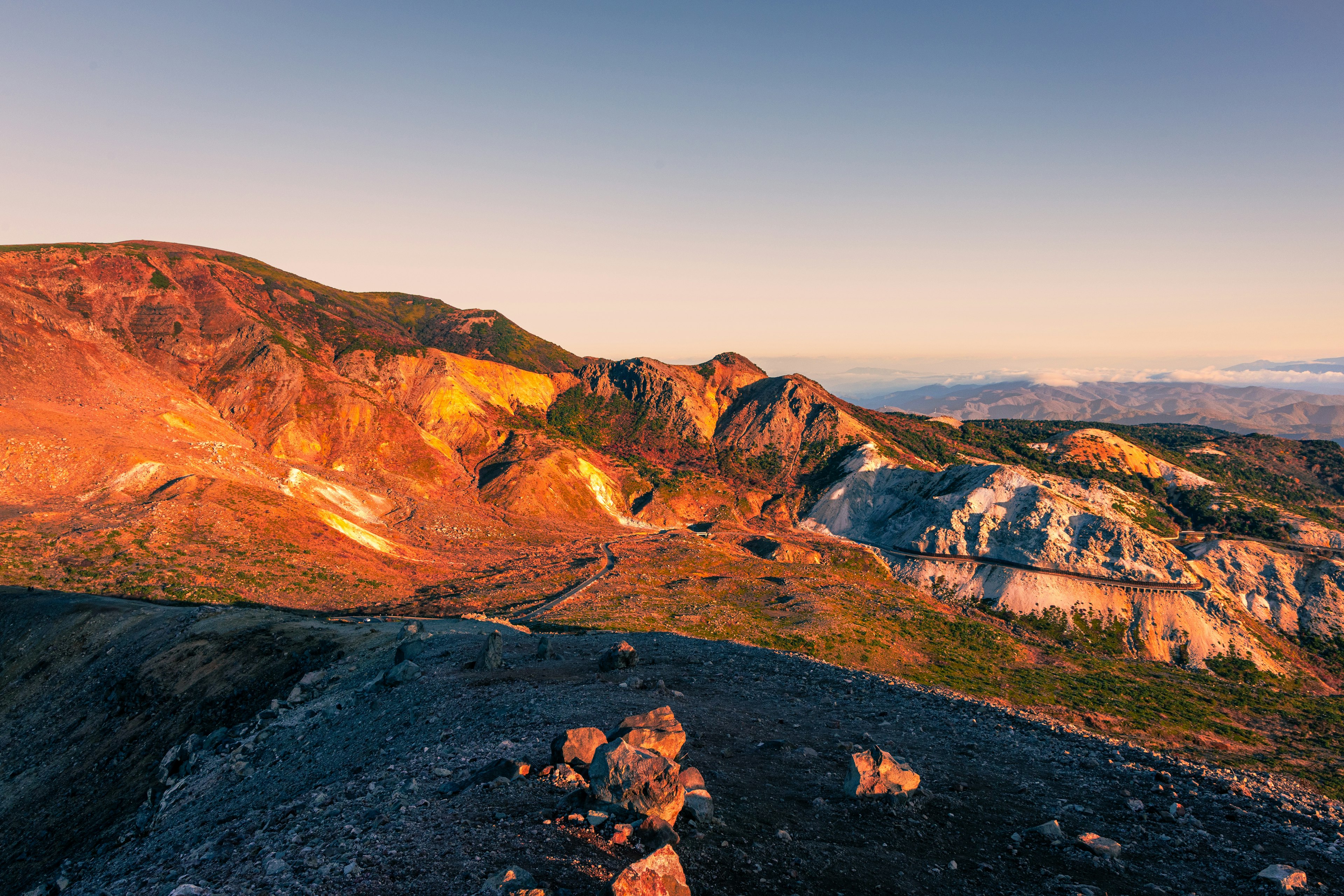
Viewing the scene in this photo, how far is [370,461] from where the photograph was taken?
122938 millimetres

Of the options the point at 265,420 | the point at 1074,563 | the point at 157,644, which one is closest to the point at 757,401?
the point at 1074,563

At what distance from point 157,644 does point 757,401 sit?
16405 cm

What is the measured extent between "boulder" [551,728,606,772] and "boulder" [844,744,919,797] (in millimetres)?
7338

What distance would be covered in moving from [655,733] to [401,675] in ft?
54.4

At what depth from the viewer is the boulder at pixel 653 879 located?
32.8 feet

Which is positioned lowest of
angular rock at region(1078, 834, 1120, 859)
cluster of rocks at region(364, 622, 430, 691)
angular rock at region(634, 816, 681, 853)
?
cluster of rocks at region(364, 622, 430, 691)

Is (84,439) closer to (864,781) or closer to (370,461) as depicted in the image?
(370,461)

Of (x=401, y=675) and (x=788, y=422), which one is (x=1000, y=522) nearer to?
(x=788, y=422)

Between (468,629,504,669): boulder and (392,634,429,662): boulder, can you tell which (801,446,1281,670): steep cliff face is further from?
(392,634,429,662): boulder

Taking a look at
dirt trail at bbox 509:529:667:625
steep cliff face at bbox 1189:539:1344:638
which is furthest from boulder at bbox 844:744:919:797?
steep cliff face at bbox 1189:539:1344:638

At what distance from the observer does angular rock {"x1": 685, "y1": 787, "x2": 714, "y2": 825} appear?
45.3 ft

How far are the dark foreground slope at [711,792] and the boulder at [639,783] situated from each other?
84cm

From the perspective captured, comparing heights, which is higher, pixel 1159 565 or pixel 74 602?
pixel 74 602

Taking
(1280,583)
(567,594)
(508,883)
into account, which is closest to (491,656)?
(508,883)
